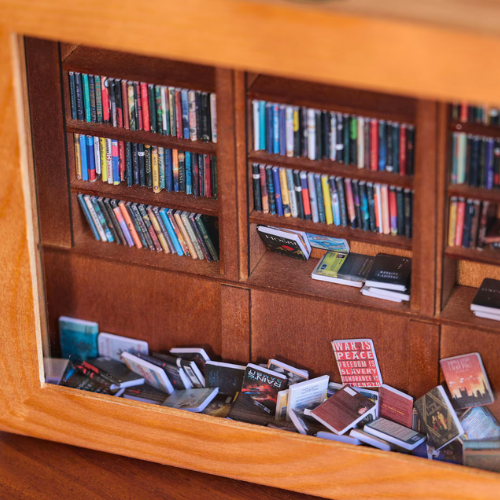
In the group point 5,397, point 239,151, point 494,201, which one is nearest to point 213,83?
point 239,151

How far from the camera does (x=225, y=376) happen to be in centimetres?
310

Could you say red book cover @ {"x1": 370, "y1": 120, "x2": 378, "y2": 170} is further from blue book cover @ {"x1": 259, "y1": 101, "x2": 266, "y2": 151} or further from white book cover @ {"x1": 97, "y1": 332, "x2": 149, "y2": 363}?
white book cover @ {"x1": 97, "y1": 332, "x2": 149, "y2": 363}

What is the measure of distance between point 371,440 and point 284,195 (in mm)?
808

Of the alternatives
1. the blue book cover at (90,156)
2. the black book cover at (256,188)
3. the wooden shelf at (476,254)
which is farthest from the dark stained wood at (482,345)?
the blue book cover at (90,156)

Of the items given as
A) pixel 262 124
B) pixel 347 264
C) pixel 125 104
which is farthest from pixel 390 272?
pixel 125 104

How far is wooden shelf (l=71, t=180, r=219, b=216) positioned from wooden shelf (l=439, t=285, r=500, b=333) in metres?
0.78

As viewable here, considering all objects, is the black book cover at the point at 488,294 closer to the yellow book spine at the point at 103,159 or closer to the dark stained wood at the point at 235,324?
the dark stained wood at the point at 235,324

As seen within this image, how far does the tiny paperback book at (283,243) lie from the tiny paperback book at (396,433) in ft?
1.93

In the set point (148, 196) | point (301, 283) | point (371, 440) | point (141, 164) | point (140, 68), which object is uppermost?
point (140, 68)

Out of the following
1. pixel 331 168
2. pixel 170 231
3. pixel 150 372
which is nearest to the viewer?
pixel 331 168

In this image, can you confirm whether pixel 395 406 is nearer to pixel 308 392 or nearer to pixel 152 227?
pixel 308 392

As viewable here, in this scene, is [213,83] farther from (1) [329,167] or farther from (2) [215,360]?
(2) [215,360]

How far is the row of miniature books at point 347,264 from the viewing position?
279cm

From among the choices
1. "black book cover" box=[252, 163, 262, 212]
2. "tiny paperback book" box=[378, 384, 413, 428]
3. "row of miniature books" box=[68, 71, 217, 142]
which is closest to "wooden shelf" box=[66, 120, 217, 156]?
"row of miniature books" box=[68, 71, 217, 142]
